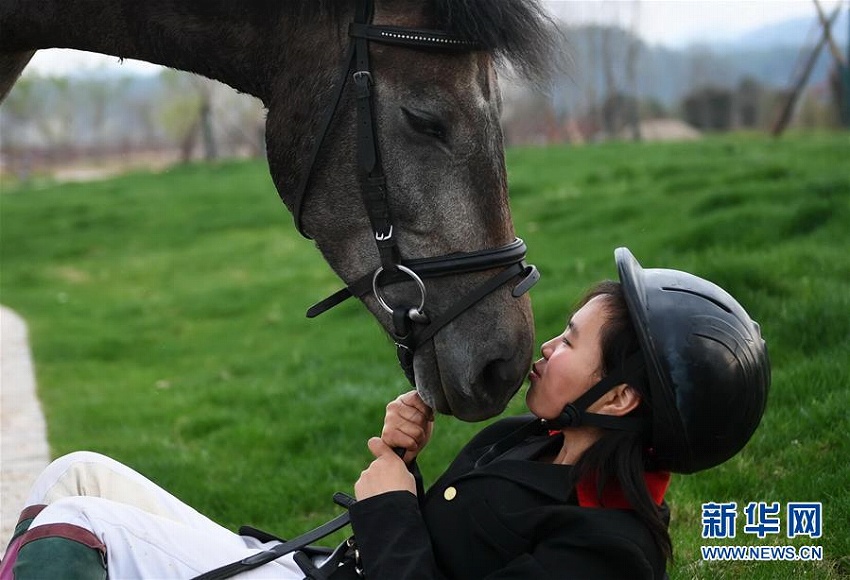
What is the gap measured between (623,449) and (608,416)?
0.25 ft

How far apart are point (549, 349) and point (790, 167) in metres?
6.29

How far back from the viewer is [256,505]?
398cm

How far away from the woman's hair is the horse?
0.25 meters

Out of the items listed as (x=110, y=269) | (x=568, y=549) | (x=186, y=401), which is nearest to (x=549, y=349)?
(x=568, y=549)

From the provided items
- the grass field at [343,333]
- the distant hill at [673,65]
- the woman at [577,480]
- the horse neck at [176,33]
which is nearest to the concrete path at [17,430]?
the grass field at [343,333]

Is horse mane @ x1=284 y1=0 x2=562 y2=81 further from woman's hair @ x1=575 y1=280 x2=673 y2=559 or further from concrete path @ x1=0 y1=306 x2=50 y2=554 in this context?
concrete path @ x1=0 y1=306 x2=50 y2=554

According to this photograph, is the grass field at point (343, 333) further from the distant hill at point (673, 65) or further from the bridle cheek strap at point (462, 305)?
the distant hill at point (673, 65)

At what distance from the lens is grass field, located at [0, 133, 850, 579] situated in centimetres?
353

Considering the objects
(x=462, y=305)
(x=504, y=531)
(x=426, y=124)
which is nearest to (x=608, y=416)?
(x=504, y=531)

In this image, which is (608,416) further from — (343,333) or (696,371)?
(343,333)

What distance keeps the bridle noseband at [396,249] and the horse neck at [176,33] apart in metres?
0.21

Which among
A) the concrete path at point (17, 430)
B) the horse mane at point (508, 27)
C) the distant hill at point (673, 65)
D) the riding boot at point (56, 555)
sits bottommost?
the distant hill at point (673, 65)

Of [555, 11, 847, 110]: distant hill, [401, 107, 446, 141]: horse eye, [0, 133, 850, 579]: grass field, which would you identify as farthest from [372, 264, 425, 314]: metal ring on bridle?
[0, 133, 850, 579]: grass field

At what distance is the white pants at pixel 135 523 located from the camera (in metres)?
2.05
